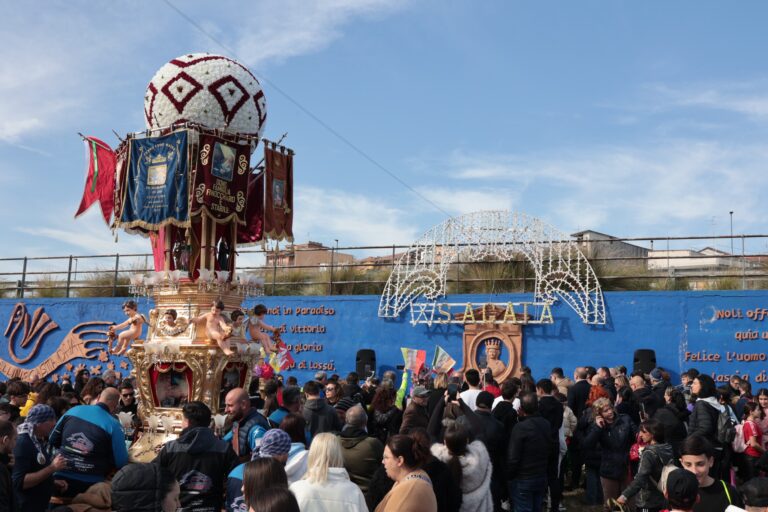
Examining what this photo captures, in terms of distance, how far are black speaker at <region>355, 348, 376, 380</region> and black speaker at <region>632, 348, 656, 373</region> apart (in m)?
6.03

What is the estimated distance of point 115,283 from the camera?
952 inches

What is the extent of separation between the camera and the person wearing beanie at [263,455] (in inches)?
197

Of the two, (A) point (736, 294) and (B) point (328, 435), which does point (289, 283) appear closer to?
(A) point (736, 294)

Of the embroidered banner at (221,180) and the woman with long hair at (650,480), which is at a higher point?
the embroidered banner at (221,180)

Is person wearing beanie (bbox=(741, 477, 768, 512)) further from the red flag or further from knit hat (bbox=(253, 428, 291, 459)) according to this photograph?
the red flag

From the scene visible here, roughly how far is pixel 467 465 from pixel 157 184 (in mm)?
8161

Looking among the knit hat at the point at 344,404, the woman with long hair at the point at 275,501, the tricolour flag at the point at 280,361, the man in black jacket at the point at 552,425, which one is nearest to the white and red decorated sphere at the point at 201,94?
the knit hat at the point at 344,404

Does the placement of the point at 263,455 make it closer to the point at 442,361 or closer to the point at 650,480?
the point at 650,480

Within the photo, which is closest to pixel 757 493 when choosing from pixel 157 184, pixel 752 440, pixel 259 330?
pixel 752 440

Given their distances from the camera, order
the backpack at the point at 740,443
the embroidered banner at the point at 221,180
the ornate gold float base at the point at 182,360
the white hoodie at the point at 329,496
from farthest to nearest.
→ the embroidered banner at the point at 221,180 < the ornate gold float base at the point at 182,360 < the backpack at the point at 740,443 < the white hoodie at the point at 329,496

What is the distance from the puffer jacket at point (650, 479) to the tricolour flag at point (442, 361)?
11259 millimetres

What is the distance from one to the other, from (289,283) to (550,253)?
25.1 feet

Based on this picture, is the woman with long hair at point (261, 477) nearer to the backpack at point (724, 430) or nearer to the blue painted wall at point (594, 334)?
the backpack at point (724, 430)

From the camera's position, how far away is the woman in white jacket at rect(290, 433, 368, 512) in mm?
4445
